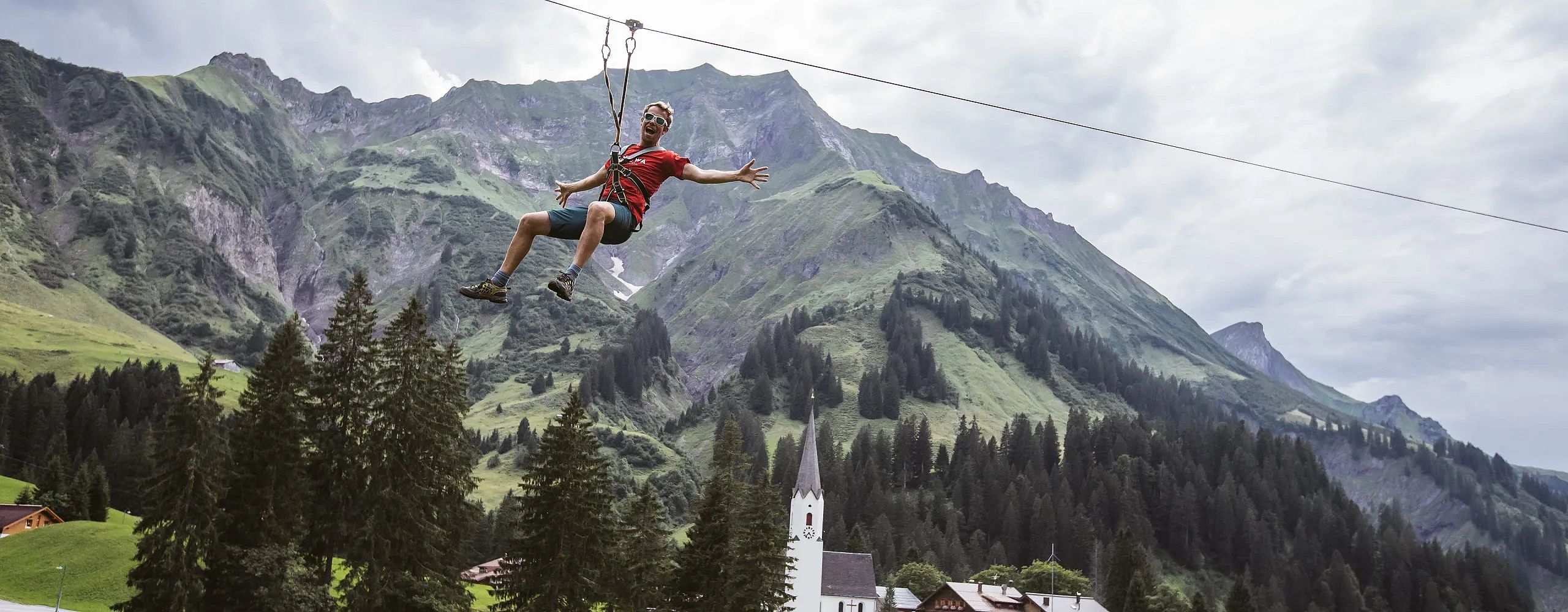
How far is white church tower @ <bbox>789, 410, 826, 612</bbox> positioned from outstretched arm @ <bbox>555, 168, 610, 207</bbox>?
85436 millimetres

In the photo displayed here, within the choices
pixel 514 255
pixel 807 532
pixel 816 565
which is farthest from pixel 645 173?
pixel 807 532

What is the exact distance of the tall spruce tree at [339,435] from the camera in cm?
4581

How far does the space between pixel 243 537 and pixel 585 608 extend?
14.5 m

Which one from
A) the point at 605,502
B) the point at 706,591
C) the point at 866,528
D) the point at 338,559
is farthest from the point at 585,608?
the point at 866,528

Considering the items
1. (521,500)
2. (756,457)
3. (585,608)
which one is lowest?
(585,608)

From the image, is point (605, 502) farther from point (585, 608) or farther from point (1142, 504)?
point (1142, 504)

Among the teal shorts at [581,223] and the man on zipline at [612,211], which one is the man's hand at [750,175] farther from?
the teal shorts at [581,223]

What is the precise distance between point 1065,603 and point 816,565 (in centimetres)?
2765

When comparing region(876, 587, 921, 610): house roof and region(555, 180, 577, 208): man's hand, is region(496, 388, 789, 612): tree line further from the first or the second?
region(876, 587, 921, 610): house roof

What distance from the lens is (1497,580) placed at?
510 ft

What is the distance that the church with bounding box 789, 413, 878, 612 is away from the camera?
10275 centimetres

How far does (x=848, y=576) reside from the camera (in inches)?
4419

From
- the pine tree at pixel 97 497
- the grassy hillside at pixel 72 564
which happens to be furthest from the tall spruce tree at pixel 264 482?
the pine tree at pixel 97 497

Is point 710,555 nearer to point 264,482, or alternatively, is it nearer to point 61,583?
point 264,482
